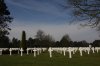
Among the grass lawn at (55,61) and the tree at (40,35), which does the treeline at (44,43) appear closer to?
the tree at (40,35)

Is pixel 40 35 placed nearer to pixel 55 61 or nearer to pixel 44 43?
pixel 44 43

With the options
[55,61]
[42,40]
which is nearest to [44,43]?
[42,40]

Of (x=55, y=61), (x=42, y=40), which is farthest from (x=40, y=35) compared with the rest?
(x=55, y=61)

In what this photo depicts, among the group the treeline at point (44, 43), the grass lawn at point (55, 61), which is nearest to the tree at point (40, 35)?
the treeline at point (44, 43)

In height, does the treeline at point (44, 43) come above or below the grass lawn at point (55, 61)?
above

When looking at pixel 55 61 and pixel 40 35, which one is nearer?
pixel 55 61

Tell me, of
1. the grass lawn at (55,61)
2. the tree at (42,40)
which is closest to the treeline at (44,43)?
the tree at (42,40)

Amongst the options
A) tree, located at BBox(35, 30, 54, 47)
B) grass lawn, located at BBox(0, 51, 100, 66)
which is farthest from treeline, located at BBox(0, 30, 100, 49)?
grass lawn, located at BBox(0, 51, 100, 66)

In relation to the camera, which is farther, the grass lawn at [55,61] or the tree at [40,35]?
the tree at [40,35]

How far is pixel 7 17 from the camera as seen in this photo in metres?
69.9

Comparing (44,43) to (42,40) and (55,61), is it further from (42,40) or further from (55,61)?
(55,61)

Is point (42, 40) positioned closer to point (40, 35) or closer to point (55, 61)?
point (40, 35)

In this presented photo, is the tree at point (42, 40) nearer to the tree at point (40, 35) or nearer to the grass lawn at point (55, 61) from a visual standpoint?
the tree at point (40, 35)

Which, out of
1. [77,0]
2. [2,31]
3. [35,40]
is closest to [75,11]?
[77,0]
